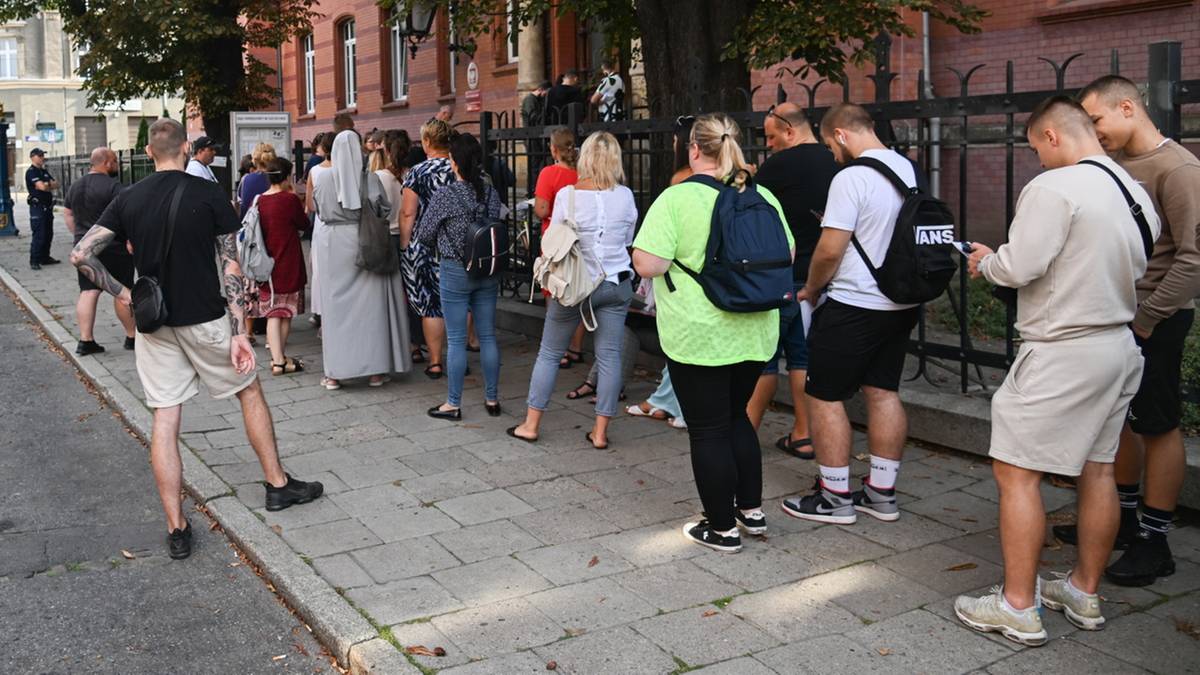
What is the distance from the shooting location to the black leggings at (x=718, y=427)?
17.1 ft

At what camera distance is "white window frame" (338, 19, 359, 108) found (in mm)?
30281

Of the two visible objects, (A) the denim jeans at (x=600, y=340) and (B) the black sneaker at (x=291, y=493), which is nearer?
(B) the black sneaker at (x=291, y=493)

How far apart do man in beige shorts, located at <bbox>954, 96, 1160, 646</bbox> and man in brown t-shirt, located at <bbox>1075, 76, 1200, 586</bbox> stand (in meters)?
0.34

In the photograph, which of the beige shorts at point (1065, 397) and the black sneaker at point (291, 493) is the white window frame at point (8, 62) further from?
the beige shorts at point (1065, 397)

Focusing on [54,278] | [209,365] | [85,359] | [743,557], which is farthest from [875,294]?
[54,278]

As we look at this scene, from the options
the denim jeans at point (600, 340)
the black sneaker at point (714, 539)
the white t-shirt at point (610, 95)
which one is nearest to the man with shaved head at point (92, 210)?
the denim jeans at point (600, 340)

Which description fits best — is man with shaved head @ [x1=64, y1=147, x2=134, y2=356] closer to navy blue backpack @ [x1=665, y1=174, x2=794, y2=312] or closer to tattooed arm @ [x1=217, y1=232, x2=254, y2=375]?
tattooed arm @ [x1=217, y1=232, x2=254, y2=375]

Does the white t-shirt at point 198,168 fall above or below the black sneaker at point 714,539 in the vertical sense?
above

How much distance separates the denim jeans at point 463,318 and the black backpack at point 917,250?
312 cm

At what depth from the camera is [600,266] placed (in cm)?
703

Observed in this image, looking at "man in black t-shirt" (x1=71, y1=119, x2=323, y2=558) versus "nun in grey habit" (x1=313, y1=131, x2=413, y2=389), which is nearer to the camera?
"man in black t-shirt" (x1=71, y1=119, x2=323, y2=558)

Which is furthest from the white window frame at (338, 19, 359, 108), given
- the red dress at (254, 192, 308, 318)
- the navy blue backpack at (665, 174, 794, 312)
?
the navy blue backpack at (665, 174, 794, 312)

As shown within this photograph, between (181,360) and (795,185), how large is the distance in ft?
10.1

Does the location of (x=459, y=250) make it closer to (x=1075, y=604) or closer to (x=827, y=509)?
(x=827, y=509)
